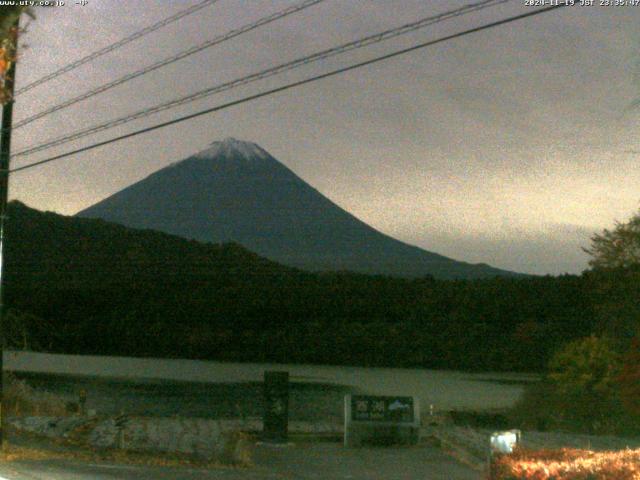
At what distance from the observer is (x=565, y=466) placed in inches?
362

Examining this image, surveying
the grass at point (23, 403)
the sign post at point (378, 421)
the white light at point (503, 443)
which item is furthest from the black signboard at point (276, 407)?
the white light at point (503, 443)

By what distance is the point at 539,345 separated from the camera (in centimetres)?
7331

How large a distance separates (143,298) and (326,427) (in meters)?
89.3

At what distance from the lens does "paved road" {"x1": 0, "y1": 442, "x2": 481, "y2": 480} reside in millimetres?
13586

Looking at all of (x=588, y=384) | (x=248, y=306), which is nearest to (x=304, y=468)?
(x=588, y=384)

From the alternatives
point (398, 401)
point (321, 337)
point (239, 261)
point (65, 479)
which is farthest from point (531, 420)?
point (239, 261)

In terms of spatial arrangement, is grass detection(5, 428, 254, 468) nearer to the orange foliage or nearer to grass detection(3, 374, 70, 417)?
grass detection(3, 374, 70, 417)

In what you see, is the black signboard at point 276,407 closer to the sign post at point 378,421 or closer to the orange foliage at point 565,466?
the sign post at point 378,421

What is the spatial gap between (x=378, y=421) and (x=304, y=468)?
4651mm

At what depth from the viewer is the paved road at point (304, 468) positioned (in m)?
13.6

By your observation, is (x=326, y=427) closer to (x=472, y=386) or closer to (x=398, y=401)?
(x=398, y=401)

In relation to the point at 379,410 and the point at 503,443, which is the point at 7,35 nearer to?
the point at 503,443

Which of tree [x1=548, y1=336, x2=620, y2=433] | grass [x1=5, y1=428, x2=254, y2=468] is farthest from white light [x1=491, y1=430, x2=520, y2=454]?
tree [x1=548, y1=336, x2=620, y2=433]

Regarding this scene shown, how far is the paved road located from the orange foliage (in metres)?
5.63
